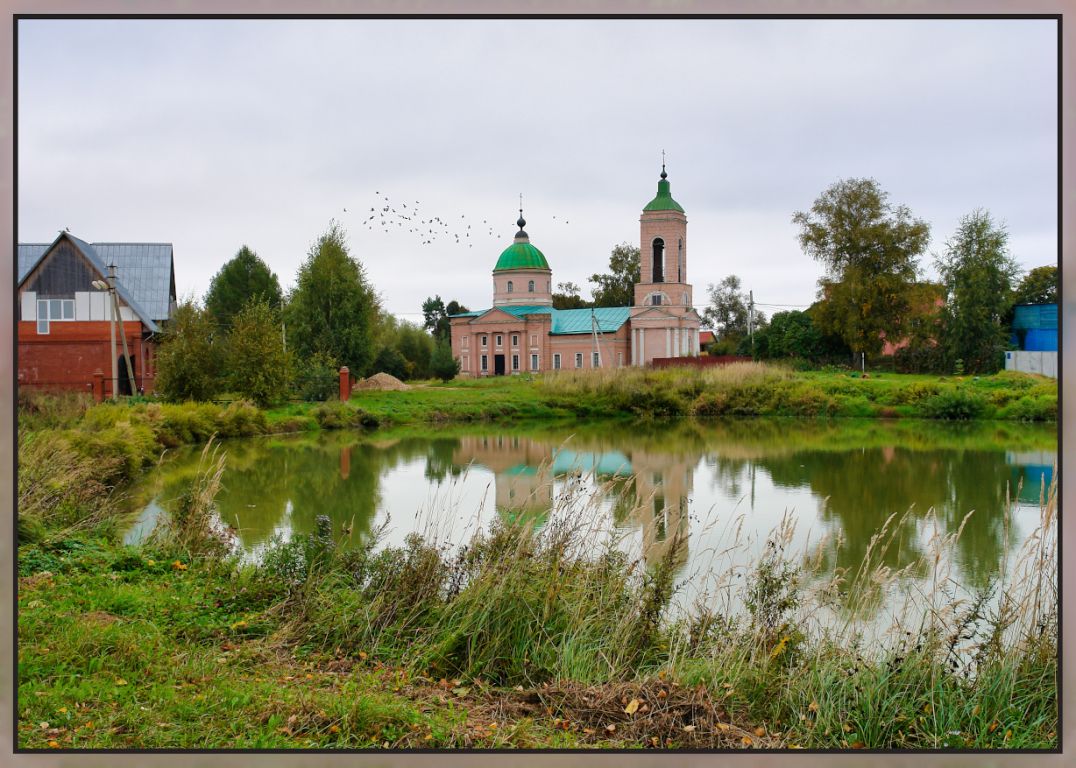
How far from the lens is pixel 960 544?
7.72 meters

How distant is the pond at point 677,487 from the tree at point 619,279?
30310 millimetres

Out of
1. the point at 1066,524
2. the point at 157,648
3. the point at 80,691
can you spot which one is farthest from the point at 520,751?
the point at 157,648

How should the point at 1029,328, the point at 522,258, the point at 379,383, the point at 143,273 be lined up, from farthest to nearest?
the point at 522,258 → the point at 379,383 → the point at 143,273 → the point at 1029,328

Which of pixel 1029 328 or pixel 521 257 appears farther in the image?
pixel 521 257

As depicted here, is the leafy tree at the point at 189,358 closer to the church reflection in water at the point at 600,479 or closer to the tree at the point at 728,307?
the church reflection in water at the point at 600,479

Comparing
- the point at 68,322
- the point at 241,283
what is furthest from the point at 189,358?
the point at 241,283

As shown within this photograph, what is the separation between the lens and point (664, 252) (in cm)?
4378

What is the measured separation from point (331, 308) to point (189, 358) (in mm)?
8780

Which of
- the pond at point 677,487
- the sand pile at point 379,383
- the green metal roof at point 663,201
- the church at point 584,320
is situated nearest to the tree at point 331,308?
the sand pile at point 379,383

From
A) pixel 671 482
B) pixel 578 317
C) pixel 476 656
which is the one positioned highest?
pixel 578 317

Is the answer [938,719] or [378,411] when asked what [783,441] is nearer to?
[378,411]

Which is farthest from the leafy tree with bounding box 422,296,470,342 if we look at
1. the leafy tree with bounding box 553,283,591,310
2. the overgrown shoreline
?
the overgrown shoreline

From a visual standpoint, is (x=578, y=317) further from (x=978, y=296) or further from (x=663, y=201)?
(x=978, y=296)

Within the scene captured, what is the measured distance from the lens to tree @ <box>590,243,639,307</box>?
175 ft
